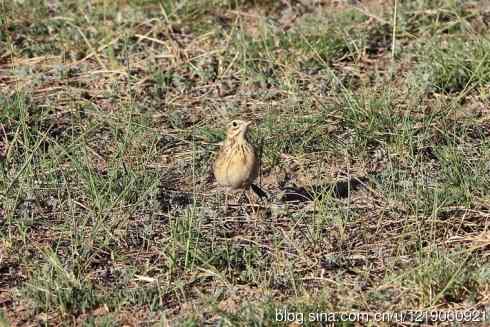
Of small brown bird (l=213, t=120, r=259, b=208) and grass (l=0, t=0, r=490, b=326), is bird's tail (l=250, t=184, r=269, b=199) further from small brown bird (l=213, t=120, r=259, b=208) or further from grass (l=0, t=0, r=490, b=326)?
small brown bird (l=213, t=120, r=259, b=208)

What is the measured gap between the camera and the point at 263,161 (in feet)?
26.2

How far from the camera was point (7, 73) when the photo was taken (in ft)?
31.4

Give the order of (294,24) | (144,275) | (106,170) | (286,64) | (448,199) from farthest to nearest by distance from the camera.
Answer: (294,24), (286,64), (106,170), (448,199), (144,275)

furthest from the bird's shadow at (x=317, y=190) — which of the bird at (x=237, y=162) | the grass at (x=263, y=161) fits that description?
the bird at (x=237, y=162)

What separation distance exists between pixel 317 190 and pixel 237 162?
729 millimetres

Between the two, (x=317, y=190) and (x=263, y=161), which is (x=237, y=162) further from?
(x=263, y=161)

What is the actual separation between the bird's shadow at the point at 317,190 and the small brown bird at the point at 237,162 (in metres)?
0.37

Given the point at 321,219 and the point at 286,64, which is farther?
the point at 286,64

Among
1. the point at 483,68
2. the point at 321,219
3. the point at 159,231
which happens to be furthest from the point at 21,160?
the point at 483,68

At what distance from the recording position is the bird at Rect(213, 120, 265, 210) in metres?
7.18

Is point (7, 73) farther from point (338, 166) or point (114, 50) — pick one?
point (338, 166)

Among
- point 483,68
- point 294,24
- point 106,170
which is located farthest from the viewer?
point 294,24

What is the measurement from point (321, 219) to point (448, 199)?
0.86m

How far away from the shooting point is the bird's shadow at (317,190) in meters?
7.50
